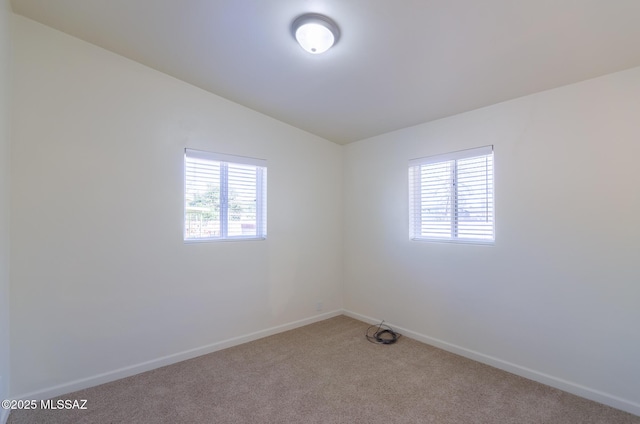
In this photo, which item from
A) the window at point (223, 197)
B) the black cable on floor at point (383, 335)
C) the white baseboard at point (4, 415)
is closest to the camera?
the white baseboard at point (4, 415)

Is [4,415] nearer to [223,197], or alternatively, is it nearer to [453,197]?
[223,197]

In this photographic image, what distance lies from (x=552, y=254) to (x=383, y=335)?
1.88 m

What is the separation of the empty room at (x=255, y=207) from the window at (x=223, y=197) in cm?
3

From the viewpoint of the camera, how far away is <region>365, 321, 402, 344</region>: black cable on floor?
3.28m

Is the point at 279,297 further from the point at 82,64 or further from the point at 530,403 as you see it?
the point at 82,64

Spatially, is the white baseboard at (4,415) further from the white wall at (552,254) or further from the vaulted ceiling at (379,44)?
the white wall at (552,254)

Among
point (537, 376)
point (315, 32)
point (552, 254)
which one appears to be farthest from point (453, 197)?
point (315, 32)

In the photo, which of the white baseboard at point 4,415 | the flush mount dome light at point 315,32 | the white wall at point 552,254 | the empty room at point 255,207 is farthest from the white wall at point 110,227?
the white wall at point 552,254

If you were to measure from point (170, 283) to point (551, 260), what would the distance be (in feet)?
10.7

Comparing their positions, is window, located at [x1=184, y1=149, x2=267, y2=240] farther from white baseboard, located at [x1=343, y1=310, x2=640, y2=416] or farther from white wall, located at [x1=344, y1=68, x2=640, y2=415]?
white baseboard, located at [x1=343, y1=310, x2=640, y2=416]

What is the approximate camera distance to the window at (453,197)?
2.85 m

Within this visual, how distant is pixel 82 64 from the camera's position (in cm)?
243

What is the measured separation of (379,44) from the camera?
2.12m

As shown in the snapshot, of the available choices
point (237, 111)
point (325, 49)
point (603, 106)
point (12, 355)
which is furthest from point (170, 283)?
point (603, 106)
